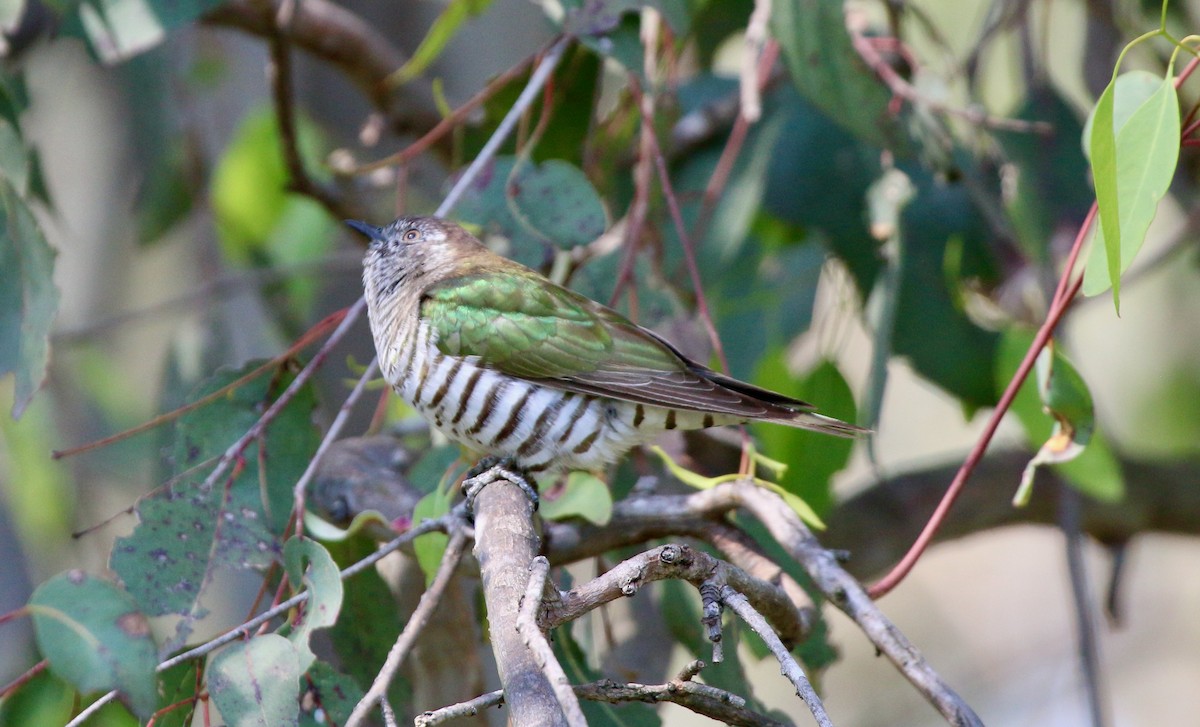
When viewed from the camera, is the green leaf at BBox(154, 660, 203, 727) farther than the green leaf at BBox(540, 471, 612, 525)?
No

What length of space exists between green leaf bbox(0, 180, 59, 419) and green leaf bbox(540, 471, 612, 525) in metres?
1.03

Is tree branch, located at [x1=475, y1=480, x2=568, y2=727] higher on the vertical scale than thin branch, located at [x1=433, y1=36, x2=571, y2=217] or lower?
lower

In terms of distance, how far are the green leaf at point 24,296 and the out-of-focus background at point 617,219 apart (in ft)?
1.16

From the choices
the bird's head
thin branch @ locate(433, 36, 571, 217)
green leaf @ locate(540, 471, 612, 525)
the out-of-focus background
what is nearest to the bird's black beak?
the bird's head

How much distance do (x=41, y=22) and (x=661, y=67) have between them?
194 cm

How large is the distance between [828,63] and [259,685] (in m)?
1.98

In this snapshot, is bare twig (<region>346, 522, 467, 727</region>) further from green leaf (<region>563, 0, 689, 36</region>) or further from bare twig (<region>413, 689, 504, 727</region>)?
green leaf (<region>563, 0, 689, 36</region>)

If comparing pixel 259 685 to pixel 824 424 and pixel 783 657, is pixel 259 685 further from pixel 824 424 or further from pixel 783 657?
pixel 824 424

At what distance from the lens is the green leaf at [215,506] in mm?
2279

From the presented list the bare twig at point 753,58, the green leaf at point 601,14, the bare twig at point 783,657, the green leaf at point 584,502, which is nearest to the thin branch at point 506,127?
the green leaf at point 601,14

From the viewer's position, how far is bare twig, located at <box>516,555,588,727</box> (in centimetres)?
126

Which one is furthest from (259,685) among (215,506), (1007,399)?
(1007,399)

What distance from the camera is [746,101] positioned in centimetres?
307

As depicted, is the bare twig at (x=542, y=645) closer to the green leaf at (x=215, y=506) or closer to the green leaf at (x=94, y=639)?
the green leaf at (x=94, y=639)
